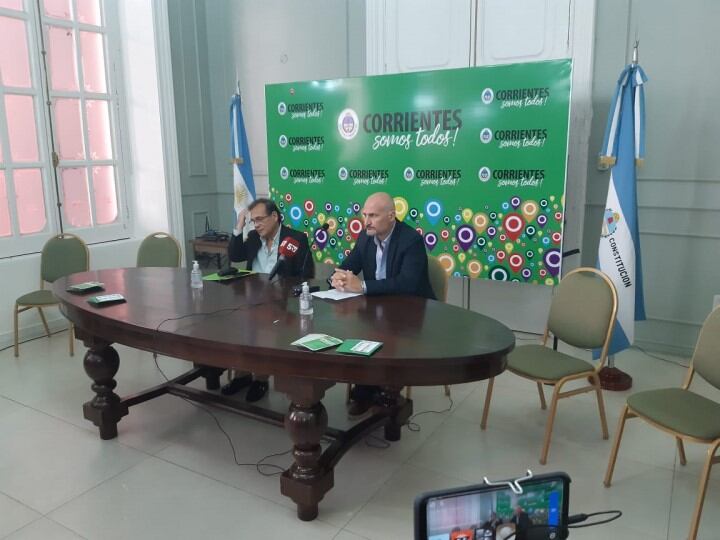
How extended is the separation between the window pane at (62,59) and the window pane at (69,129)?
140 mm

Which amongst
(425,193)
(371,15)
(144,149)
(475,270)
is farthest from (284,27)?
(475,270)

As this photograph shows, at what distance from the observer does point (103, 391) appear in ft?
9.39

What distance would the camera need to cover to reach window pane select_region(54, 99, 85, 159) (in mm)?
4762

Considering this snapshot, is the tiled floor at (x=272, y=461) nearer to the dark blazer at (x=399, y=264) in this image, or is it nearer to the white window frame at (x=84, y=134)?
the dark blazer at (x=399, y=264)

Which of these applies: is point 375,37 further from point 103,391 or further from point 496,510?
point 496,510

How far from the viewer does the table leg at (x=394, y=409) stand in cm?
279

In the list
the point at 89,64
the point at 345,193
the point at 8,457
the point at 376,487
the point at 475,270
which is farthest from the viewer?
the point at 89,64

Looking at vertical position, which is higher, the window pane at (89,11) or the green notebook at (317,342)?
the window pane at (89,11)

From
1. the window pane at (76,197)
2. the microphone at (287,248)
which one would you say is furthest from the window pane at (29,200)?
the microphone at (287,248)

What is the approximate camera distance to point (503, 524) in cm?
82

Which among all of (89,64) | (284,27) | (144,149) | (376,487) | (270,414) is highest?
(284,27)

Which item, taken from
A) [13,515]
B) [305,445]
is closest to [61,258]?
[13,515]

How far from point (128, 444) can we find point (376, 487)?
128 cm

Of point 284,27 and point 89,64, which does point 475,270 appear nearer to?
point 284,27
